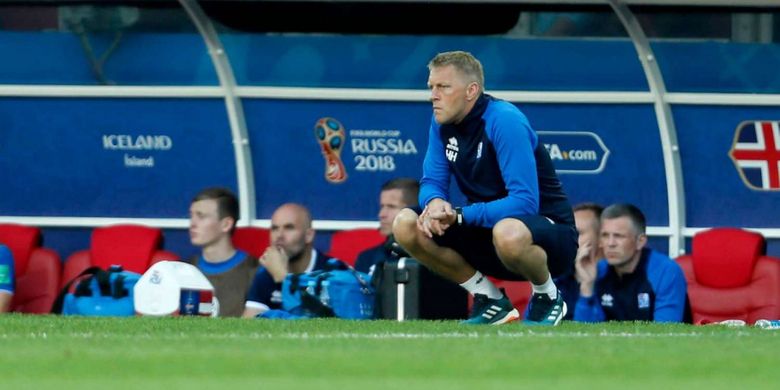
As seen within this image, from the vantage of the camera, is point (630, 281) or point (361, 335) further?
point (630, 281)

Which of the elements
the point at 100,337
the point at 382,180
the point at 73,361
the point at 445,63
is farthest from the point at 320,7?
the point at 73,361

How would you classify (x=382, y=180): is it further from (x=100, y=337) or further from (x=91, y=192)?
(x=100, y=337)

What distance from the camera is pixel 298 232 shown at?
11875mm

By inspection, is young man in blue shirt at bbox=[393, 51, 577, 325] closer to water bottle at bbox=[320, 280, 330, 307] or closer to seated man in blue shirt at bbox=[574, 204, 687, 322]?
water bottle at bbox=[320, 280, 330, 307]

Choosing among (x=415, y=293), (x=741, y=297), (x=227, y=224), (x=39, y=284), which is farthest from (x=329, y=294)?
(x=741, y=297)

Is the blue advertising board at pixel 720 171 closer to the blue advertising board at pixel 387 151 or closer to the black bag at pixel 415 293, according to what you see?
the blue advertising board at pixel 387 151

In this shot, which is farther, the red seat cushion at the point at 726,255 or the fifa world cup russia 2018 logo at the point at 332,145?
the fifa world cup russia 2018 logo at the point at 332,145

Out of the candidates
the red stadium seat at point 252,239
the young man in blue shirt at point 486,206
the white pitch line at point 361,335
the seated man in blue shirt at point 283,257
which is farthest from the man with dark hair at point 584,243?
the white pitch line at point 361,335

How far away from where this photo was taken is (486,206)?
894 cm

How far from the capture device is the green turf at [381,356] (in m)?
6.46

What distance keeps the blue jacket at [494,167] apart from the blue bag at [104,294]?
2.81 metres

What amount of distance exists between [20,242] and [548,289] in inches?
186

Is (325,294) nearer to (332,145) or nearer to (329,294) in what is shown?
(329,294)

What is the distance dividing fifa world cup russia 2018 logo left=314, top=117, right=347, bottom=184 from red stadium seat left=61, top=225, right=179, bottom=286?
1185 mm
